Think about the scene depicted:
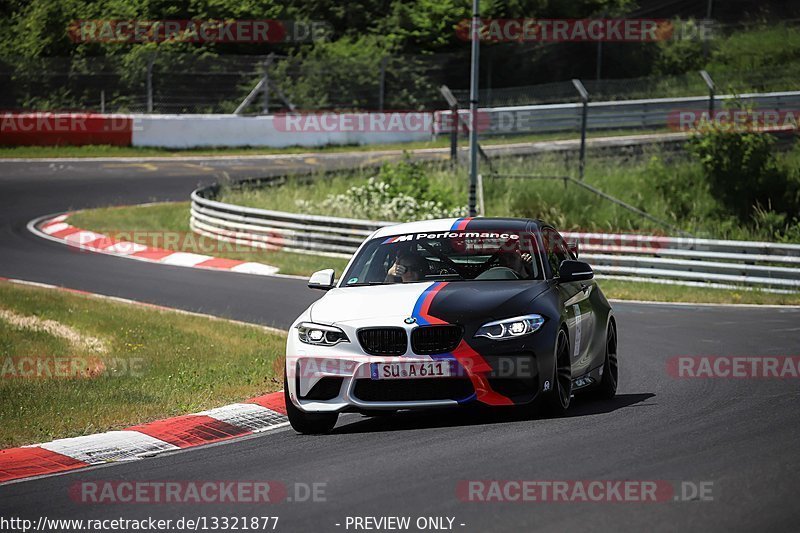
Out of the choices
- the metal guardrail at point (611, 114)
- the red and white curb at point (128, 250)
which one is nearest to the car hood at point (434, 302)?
the red and white curb at point (128, 250)

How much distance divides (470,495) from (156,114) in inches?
1393

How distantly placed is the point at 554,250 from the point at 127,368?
4.55 m

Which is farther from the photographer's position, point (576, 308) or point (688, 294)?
point (688, 294)

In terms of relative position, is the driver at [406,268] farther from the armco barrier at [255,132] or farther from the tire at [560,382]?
the armco barrier at [255,132]

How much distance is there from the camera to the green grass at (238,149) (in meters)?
35.9

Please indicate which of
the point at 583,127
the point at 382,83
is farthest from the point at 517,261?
the point at 382,83

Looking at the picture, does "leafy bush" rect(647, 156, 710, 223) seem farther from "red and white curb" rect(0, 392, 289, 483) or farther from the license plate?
the license plate

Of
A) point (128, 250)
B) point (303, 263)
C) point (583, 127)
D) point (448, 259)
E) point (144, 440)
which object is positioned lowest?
point (128, 250)

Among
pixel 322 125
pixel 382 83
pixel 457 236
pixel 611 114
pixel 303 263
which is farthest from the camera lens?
pixel 382 83

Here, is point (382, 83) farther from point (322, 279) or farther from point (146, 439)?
point (146, 439)

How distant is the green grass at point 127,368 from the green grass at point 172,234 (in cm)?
643

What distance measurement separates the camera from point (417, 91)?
142 feet

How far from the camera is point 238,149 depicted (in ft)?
136

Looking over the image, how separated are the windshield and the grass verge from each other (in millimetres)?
10078
